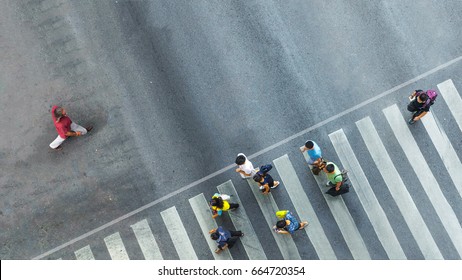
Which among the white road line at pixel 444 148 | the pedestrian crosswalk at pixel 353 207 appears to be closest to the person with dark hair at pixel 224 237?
the pedestrian crosswalk at pixel 353 207

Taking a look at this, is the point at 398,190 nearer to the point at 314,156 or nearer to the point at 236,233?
the point at 314,156

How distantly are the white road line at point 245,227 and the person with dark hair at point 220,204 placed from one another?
0.81 feet

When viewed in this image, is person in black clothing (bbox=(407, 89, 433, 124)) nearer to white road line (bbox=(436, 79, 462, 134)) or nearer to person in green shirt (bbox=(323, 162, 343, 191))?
white road line (bbox=(436, 79, 462, 134))

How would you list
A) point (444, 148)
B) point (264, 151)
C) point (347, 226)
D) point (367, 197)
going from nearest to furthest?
1. point (347, 226)
2. point (367, 197)
3. point (444, 148)
4. point (264, 151)

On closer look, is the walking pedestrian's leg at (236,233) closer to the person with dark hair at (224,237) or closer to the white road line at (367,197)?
the person with dark hair at (224,237)

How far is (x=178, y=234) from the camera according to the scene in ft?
45.0

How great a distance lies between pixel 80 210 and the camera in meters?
13.9

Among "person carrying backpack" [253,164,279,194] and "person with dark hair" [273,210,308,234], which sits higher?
"person carrying backpack" [253,164,279,194]

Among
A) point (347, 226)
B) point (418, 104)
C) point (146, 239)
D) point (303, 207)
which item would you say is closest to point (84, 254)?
point (146, 239)

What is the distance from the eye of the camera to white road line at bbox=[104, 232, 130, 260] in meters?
13.6

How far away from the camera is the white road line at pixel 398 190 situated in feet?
44.3

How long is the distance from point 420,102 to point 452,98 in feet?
6.51

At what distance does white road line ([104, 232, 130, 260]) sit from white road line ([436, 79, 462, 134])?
410 inches

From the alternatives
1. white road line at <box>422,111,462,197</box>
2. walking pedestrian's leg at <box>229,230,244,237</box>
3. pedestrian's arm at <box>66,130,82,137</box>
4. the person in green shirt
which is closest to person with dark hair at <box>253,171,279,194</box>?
walking pedestrian's leg at <box>229,230,244,237</box>
